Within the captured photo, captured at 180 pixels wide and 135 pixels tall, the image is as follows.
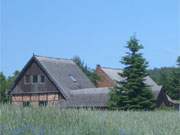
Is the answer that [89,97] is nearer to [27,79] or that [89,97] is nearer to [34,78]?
[34,78]

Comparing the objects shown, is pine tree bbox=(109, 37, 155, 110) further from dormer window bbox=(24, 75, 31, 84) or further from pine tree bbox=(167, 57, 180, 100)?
pine tree bbox=(167, 57, 180, 100)

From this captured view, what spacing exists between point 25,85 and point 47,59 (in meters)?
2.98

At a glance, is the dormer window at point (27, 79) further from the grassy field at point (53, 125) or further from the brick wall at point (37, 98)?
the grassy field at point (53, 125)

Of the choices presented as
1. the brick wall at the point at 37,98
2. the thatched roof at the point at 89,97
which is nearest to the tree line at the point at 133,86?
the thatched roof at the point at 89,97

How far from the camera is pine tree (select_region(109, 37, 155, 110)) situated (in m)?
34.2

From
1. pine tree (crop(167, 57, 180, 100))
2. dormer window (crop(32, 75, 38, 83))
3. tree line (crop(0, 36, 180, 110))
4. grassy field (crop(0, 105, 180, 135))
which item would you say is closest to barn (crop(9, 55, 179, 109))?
dormer window (crop(32, 75, 38, 83))

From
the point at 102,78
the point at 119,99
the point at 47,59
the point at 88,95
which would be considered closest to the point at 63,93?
the point at 88,95

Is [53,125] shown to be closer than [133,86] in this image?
Yes

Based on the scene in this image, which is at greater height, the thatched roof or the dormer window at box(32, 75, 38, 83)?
the dormer window at box(32, 75, 38, 83)

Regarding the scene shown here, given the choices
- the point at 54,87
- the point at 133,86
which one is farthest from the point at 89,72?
the point at 133,86

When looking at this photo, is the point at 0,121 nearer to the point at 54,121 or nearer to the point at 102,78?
the point at 54,121

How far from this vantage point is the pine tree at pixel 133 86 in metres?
34.2

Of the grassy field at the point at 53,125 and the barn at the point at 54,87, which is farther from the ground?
the barn at the point at 54,87

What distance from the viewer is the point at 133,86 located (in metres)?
34.6
